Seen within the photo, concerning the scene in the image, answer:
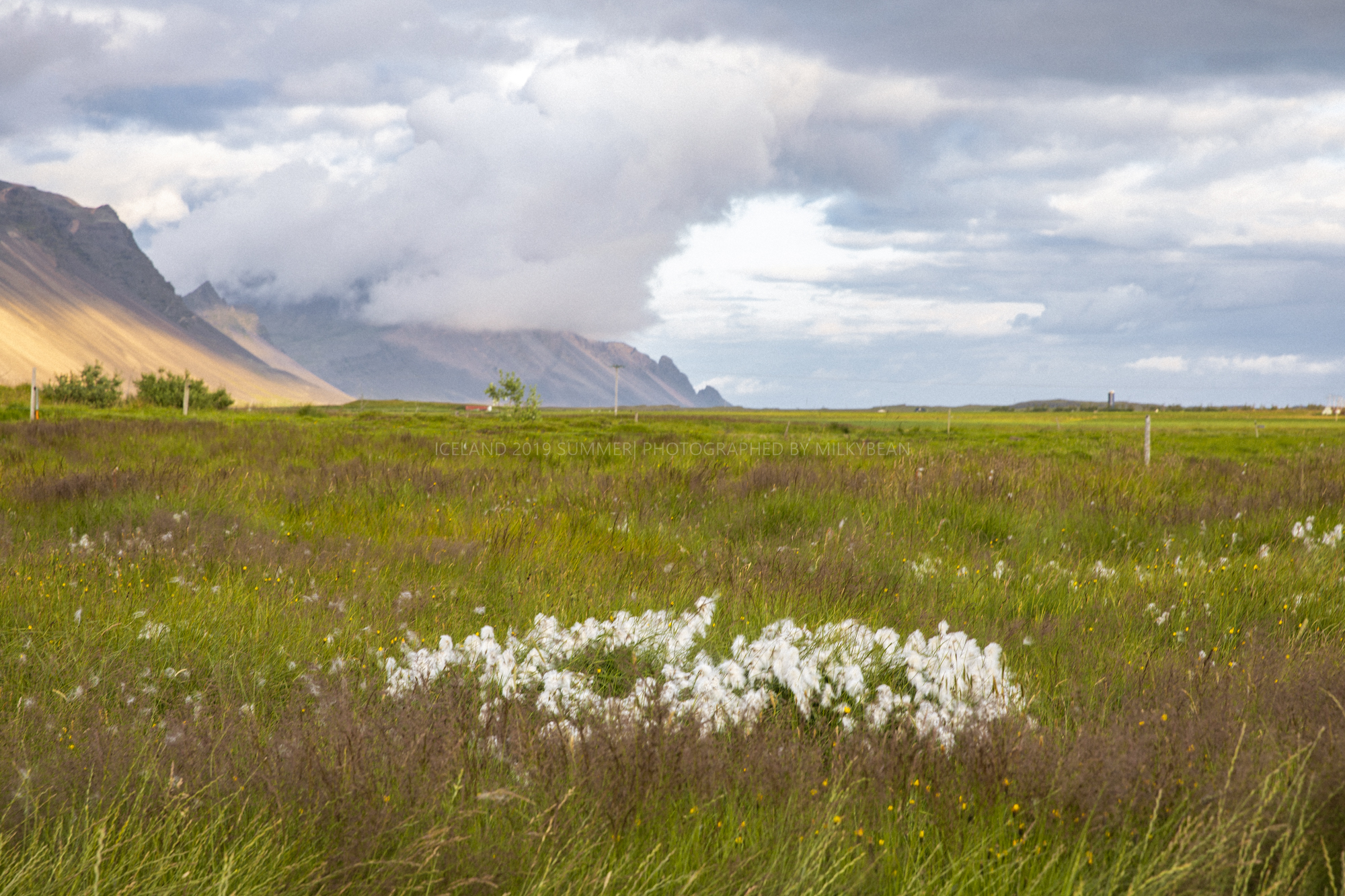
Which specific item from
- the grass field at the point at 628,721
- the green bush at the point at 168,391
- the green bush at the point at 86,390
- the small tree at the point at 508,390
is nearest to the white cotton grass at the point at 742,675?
the grass field at the point at 628,721

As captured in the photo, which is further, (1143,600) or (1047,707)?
(1143,600)

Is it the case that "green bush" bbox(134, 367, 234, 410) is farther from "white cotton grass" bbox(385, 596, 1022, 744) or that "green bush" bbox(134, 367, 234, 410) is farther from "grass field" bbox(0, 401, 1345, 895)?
"white cotton grass" bbox(385, 596, 1022, 744)

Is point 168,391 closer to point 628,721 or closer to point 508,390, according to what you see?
point 508,390

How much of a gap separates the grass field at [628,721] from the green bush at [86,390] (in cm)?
4596

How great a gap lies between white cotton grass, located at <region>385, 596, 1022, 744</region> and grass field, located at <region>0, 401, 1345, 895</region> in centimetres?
9

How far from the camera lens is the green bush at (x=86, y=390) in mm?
46688

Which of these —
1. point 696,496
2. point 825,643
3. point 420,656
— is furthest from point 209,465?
point 825,643

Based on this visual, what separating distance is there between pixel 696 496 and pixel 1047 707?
6840 mm

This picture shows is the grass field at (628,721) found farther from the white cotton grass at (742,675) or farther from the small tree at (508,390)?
the small tree at (508,390)

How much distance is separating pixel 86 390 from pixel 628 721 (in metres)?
55.3

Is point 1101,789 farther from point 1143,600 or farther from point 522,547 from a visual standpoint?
Answer: point 522,547

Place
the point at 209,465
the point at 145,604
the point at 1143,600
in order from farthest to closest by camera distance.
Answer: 1. the point at 209,465
2. the point at 1143,600
3. the point at 145,604

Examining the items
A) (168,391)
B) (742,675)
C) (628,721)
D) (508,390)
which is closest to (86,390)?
(168,391)

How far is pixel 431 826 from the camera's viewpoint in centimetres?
248
